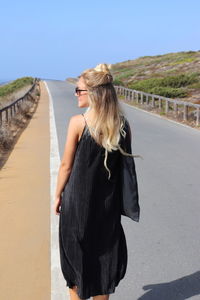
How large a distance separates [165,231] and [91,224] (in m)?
2.76

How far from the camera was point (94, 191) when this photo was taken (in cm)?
335

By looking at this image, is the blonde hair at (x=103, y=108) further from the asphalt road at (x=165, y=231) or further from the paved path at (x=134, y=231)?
the paved path at (x=134, y=231)

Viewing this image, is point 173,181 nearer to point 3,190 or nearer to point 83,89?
point 3,190

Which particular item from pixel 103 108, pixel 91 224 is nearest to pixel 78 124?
pixel 103 108

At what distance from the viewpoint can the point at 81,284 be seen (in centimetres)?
346

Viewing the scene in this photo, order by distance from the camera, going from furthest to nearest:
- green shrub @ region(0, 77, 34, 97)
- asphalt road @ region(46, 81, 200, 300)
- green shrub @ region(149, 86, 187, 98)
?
1. green shrub @ region(0, 77, 34, 97)
2. green shrub @ region(149, 86, 187, 98)
3. asphalt road @ region(46, 81, 200, 300)

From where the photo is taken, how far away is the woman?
3.24 m

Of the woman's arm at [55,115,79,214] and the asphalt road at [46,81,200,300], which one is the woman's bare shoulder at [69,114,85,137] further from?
the asphalt road at [46,81,200,300]

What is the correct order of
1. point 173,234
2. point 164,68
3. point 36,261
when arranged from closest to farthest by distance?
point 36,261 < point 173,234 < point 164,68

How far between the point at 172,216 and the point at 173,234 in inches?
28.2

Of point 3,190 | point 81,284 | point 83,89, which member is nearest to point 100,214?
point 81,284

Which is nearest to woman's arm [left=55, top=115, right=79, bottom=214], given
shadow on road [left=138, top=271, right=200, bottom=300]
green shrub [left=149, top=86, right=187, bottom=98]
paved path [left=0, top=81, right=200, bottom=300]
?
paved path [left=0, top=81, right=200, bottom=300]

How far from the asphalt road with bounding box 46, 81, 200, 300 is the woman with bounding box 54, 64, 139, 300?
92cm

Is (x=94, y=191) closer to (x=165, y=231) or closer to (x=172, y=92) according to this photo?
(x=165, y=231)
